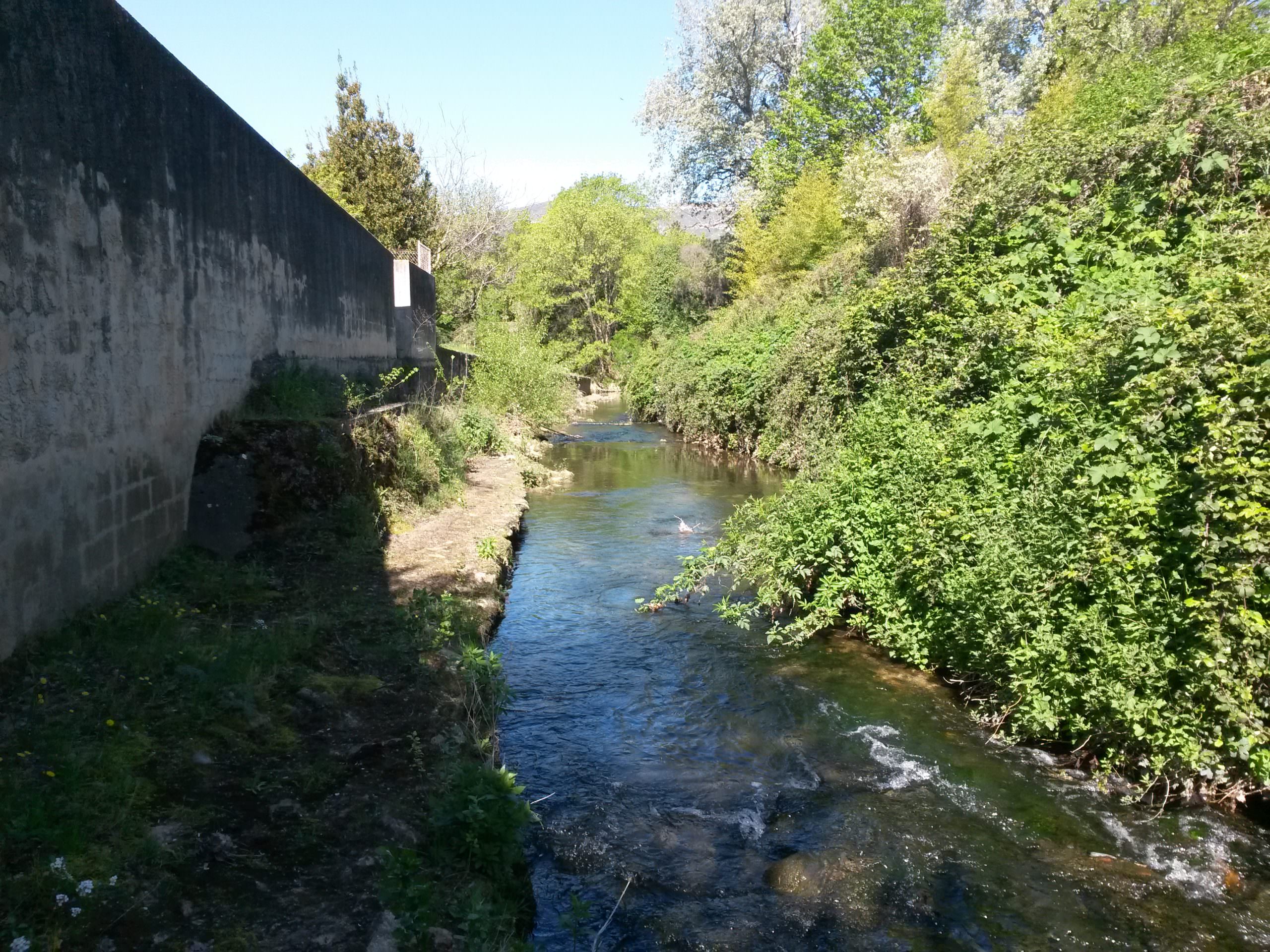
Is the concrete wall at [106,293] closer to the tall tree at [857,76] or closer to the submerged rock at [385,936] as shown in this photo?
the submerged rock at [385,936]

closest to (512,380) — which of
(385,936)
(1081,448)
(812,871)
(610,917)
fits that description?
(1081,448)

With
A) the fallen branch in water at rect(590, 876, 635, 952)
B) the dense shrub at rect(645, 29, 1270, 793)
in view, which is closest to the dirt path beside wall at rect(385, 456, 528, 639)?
the dense shrub at rect(645, 29, 1270, 793)

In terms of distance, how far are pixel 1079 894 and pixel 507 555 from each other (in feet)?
20.5

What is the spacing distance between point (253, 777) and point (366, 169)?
19018 mm

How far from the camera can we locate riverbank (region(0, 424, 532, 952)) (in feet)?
9.82

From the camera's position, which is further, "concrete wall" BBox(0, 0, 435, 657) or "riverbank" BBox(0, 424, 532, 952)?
"concrete wall" BBox(0, 0, 435, 657)

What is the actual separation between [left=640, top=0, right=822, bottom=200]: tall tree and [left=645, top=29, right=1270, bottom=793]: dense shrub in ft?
67.2

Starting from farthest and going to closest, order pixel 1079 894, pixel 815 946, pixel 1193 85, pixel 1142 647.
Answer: pixel 1193 85
pixel 1142 647
pixel 1079 894
pixel 815 946

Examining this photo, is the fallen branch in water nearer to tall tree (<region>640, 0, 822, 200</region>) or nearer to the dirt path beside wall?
the dirt path beside wall

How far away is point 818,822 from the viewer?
15.4 feet

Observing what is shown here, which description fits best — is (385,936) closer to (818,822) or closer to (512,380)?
(818,822)

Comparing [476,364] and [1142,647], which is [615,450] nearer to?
[476,364]

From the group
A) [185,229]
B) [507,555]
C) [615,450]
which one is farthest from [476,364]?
[185,229]

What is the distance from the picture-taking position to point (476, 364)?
20234 millimetres
